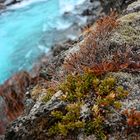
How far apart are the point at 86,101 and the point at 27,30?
17477mm

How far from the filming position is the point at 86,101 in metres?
5.39

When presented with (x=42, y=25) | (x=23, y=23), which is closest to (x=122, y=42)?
(x=42, y=25)

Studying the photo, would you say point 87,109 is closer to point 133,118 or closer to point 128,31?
point 133,118

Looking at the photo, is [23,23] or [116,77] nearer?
[116,77]

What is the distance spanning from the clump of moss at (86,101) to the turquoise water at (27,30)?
1110cm

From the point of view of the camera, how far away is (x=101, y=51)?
6.12 meters

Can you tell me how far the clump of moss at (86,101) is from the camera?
5.03 m

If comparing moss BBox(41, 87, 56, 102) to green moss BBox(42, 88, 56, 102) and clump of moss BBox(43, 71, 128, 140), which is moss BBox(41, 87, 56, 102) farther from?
clump of moss BBox(43, 71, 128, 140)

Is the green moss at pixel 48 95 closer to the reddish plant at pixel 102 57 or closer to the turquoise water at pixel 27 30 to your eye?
the reddish plant at pixel 102 57

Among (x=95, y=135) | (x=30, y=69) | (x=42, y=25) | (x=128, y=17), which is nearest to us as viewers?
(x=95, y=135)

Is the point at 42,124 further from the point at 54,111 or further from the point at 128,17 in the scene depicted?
the point at 128,17

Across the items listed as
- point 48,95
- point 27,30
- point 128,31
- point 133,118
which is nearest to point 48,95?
point 48,95

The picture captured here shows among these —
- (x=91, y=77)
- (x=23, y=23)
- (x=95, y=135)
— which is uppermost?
(x=91, y=77)

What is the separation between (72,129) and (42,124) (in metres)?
0.56
